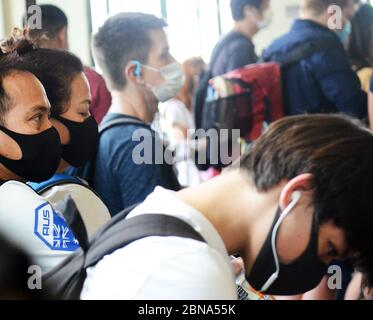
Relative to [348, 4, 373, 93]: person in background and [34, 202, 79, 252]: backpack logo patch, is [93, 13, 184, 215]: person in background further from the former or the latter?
[348, 4, 373, 93]: person in background

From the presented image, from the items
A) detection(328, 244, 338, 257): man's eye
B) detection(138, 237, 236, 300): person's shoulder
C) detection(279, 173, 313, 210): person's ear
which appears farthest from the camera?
detection(328, 244, 338, 257): man's eye

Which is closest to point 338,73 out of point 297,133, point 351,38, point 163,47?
point 351,38

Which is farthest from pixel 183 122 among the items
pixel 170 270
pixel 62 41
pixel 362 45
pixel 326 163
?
pixel 170 270

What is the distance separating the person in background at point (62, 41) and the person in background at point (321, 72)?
1.28ft

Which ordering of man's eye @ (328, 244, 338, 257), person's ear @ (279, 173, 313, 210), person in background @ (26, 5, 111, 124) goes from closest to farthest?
person's ear @ (279, 173, 313, 210), man's eye @ (328, 244, 338, 257), person in background @ (26, 5, 111, 124)

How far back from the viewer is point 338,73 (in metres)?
1.49

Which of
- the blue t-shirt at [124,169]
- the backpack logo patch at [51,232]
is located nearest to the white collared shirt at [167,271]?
the backpack logo patch at [51,232]

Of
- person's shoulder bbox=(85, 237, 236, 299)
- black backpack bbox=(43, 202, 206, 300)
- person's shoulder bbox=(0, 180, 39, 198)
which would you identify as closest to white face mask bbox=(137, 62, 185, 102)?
person's shoulder bbox=(0, 180, 39, 198)

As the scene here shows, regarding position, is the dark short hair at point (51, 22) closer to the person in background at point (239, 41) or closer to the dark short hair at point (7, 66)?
the dark short hair at point (7, 66)

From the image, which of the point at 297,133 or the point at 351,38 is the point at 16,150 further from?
the point at 351,38

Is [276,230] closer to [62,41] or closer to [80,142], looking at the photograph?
[80,142]

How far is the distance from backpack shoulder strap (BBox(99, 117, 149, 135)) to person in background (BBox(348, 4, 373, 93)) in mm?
522

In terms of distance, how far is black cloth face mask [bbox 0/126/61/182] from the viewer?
130cm

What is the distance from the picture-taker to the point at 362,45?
1.50m
